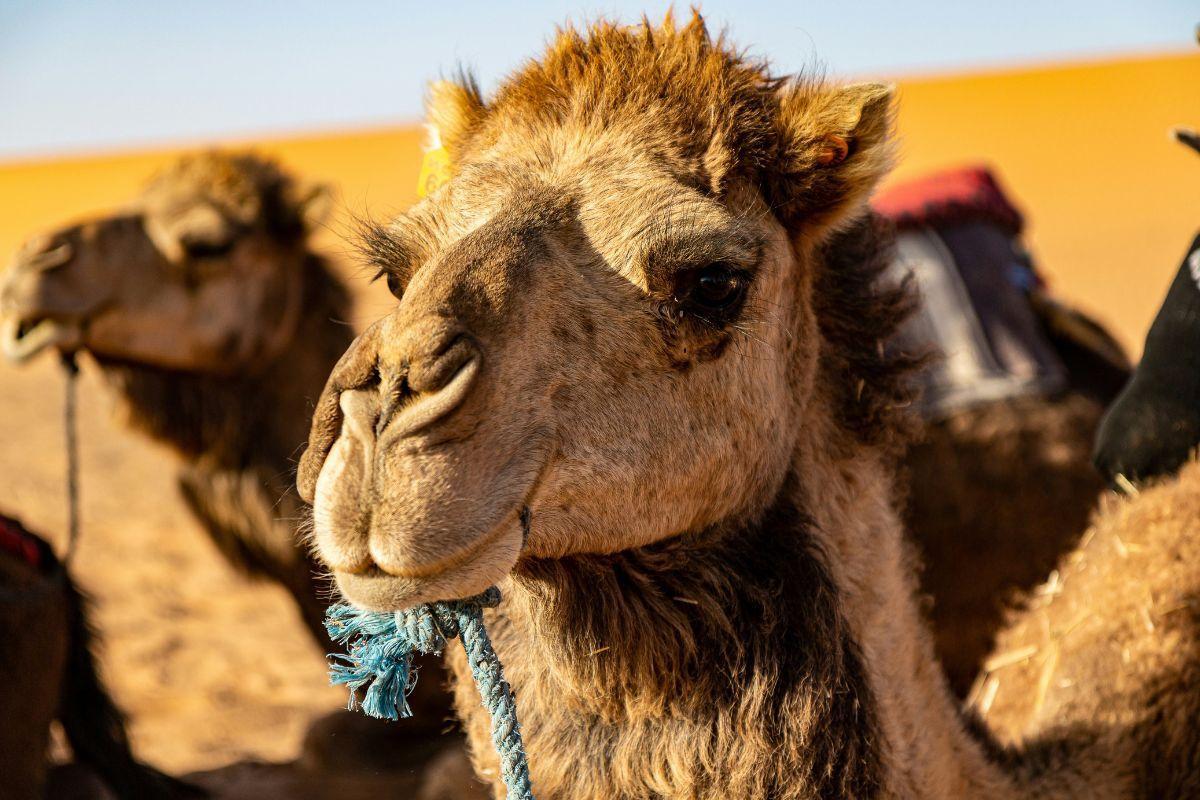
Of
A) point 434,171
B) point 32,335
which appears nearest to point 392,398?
point 434,171

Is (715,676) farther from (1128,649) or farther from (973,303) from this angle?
(973,303)

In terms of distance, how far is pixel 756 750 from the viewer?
1.98m

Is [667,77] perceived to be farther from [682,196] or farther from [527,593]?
[527,593]

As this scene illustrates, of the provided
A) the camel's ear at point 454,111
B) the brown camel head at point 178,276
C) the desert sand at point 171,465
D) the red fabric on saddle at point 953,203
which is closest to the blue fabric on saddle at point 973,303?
the red fabric on saddle at point 953,203

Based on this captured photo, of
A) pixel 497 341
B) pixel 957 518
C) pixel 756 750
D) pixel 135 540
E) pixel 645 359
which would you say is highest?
pixel 497 341

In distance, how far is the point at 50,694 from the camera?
311 cm

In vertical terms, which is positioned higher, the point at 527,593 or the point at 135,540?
the point at 527,593

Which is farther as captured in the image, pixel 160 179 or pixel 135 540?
pixel 135 540

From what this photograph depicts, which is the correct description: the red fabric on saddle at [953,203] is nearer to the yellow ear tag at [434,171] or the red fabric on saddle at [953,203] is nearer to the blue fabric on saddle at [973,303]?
the blue fabric on saddle at [973,303]

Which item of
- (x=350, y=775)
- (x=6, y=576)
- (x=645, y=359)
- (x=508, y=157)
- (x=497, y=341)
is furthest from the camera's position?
(x=350, y=775)

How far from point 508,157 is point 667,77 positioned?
337 millimetres

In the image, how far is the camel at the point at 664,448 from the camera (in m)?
1.63

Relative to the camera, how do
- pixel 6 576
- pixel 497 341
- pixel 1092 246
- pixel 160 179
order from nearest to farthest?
pixel 497 341 → pixel 6 576 → pixel 160 179 → pixel 1092 246

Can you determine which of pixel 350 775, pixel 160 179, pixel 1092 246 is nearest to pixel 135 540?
pixel 160 179
